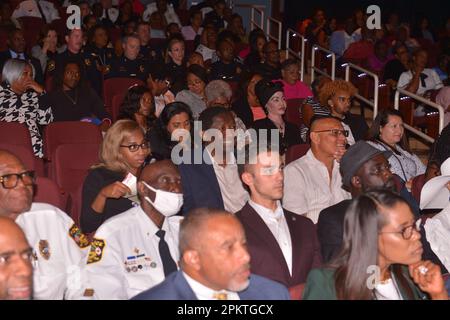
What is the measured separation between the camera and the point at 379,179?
432 centimetres

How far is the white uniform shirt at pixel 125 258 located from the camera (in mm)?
3535

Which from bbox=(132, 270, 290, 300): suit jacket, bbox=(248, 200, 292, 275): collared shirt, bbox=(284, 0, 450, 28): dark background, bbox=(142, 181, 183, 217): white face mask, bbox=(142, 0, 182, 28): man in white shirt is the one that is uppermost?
bbox=(284, 0, 450, 28): dark background

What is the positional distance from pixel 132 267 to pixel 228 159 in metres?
1.41

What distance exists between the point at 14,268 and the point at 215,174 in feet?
6.74

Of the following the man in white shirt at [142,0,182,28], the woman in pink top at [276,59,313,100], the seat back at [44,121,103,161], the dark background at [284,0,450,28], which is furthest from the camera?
the dark background at [284,0,450,28]

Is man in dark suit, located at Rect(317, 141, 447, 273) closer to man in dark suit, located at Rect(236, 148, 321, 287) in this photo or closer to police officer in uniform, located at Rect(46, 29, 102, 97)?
man in dark suit, located at Rect(236, 148, 321, 287)

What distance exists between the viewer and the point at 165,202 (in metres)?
3.92

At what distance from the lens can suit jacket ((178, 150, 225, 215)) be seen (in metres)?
4.59

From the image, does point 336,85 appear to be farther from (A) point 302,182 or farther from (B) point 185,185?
(B) point 185,185

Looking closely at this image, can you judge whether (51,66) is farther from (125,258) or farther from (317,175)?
(125,258)

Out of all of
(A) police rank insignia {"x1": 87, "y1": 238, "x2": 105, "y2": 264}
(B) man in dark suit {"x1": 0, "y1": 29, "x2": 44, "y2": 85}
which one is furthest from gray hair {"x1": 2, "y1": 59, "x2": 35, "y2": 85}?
(A) police rank insignia {"x1": 87, "y1": 238, "x2": 105, "y2": 264}

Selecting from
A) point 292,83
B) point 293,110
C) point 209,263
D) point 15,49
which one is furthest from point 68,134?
point 15,49

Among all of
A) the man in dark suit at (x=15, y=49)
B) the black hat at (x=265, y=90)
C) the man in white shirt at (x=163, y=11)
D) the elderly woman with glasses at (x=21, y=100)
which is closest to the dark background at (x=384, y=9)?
the man in white shirt at (x=163, y=11)
